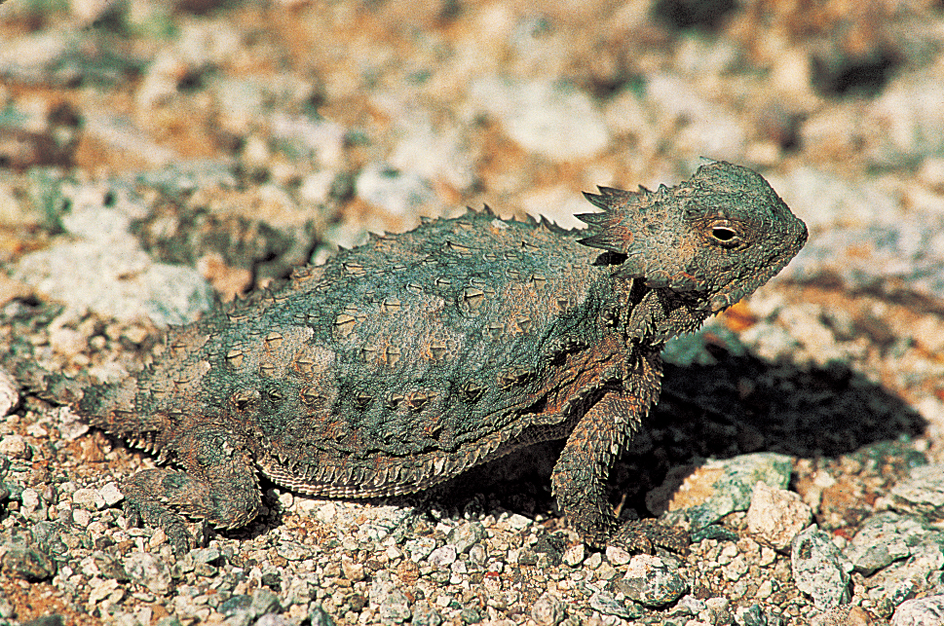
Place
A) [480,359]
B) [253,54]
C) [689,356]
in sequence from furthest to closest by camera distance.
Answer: [253,54]
[689,356]
[480,359]

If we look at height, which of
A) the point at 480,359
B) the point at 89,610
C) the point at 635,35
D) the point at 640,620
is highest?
the point at 635,35

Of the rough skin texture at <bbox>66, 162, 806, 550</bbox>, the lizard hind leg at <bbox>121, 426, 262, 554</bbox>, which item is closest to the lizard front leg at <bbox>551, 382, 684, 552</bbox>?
the rough skin texture at <bbox>66, 162, 806, 550</bbox>

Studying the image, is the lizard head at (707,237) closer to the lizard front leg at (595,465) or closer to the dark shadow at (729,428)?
the lizard front leg at (595,465)

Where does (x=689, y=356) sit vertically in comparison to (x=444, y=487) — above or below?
above

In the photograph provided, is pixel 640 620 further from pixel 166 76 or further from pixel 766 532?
pixel 166 76

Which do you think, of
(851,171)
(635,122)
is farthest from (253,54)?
(851,171)

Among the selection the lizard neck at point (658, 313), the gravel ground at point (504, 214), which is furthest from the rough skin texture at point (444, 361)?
the gravel ground at point (504, 214)

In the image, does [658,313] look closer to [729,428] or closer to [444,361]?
[444,361]

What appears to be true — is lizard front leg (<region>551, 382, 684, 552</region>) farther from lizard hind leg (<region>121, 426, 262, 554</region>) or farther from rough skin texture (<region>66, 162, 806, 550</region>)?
lizard hind leg (<region>121, 426, 262, 554</region>)
